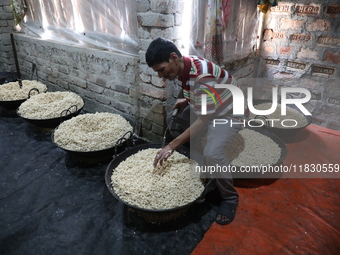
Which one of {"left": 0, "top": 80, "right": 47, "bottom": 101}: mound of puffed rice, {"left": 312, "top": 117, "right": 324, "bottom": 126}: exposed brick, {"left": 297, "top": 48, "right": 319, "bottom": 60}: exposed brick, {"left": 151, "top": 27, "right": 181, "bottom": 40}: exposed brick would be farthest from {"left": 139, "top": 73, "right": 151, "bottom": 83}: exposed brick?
{"left": 312, "top": 117, "right": 324, "bottom": 126}: exposed brick

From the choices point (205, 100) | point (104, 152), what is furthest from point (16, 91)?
point (205, 100)

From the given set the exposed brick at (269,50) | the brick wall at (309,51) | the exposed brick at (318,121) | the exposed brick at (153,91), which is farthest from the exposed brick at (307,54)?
the exposed brick at (153,91)

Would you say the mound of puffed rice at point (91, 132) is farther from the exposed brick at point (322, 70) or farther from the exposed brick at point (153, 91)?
the exposed brick at point (322, 70)

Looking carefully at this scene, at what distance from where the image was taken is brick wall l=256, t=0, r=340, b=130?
3.55 metres

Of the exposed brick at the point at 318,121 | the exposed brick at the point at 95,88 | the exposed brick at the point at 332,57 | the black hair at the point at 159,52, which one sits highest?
the black hair at the point at 159,52

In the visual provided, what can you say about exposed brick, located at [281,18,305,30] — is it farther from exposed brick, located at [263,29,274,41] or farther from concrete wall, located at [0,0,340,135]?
exposed brick, located at [263,29,274,41]

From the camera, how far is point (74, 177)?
270 cm

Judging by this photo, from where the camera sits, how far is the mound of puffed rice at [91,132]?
2.72 meters

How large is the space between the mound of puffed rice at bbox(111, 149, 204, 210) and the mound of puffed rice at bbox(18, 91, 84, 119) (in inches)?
59.4

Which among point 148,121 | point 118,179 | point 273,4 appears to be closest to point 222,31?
point 273,4

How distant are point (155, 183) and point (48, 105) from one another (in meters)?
2.25

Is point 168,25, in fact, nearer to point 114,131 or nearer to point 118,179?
point 114,131

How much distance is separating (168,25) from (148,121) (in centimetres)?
120

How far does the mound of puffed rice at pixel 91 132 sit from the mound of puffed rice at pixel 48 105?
0.35 m
